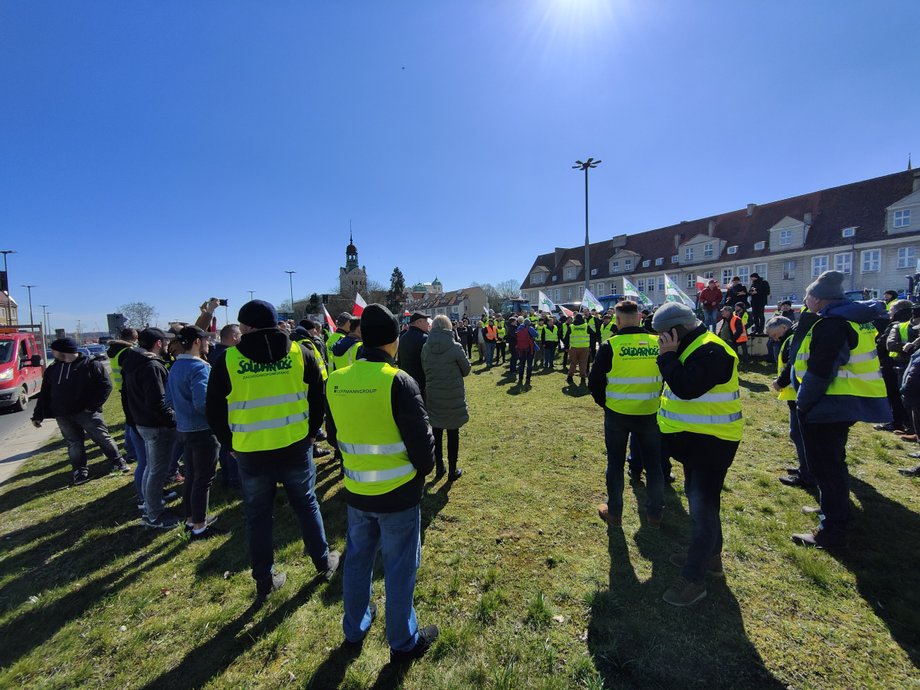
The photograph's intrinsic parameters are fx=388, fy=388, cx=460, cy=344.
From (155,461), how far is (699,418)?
533 centimetres

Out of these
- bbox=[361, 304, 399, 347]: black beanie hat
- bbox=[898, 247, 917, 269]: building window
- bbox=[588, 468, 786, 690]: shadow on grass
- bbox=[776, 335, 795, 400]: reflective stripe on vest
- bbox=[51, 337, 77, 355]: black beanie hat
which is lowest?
bbox=[588, 468, 786, 690]: shadow on grass

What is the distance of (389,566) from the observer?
2314 mm

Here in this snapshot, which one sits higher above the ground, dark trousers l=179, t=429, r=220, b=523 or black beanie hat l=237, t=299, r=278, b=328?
black beanie hat l=237, t=299, r=278, b=328

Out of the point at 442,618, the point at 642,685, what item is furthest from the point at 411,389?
the point at 642,685

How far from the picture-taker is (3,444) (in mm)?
8586

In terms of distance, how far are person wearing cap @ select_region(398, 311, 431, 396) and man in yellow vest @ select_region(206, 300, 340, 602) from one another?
1.87 m

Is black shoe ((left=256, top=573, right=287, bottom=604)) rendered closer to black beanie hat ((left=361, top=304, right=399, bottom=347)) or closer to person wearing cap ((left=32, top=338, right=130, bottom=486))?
black beanie hat ((left=361, top=304, right=399, bottom=347))

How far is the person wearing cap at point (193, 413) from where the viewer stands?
385cm

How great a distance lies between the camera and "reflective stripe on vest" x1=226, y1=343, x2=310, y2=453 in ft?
Result: 9.45

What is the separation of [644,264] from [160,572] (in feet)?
160

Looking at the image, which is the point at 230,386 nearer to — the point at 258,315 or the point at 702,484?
the point at 258,315

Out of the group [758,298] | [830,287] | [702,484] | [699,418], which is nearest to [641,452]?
[702,484]

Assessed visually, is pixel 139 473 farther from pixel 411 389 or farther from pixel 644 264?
pixel 644 264

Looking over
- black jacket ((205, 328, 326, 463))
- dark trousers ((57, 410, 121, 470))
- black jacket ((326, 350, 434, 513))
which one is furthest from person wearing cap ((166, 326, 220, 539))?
dark trousers ((57, 410, 121, 470))
